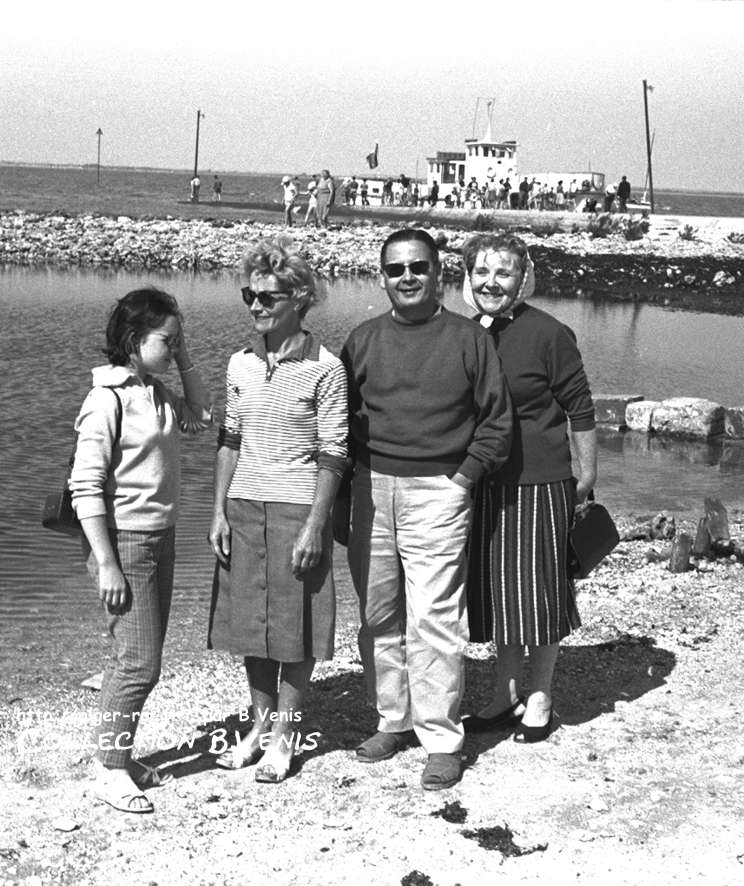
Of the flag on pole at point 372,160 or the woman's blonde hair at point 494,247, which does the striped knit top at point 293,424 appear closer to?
the woman's blonde hair at point 494,247

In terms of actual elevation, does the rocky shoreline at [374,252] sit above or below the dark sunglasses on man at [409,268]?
above

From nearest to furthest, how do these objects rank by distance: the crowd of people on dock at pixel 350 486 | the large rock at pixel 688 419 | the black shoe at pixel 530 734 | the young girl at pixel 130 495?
the young girl at pixel 130 495 < the crowd of people on dock at pixel 350 486 < the black shoe at pixel 530 734 < the large rock at pixel 688 419

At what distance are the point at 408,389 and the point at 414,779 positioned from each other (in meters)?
1.43

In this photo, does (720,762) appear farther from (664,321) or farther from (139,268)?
(139,268)

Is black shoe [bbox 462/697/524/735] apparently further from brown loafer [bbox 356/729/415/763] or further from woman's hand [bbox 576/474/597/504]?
woman's hand [bbox 576/474/597/504]

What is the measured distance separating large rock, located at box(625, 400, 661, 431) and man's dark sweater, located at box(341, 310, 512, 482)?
10.1m

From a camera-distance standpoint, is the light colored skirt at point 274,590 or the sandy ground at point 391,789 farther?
the light colored skirt at point 274,590

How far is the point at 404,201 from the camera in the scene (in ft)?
212

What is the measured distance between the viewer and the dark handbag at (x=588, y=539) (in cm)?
536

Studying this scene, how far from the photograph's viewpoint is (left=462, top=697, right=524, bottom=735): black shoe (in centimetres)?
551

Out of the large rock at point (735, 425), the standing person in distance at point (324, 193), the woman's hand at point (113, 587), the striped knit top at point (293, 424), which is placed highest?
the standing person in distance at point (324, 193)

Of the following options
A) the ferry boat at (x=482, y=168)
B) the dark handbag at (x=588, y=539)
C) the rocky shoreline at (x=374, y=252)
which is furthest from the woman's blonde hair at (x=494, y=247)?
the ferry boat at (x=482, y=168)

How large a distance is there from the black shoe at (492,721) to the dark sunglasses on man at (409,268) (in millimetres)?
1872

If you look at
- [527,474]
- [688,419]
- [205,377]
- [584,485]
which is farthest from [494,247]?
[205,377]
